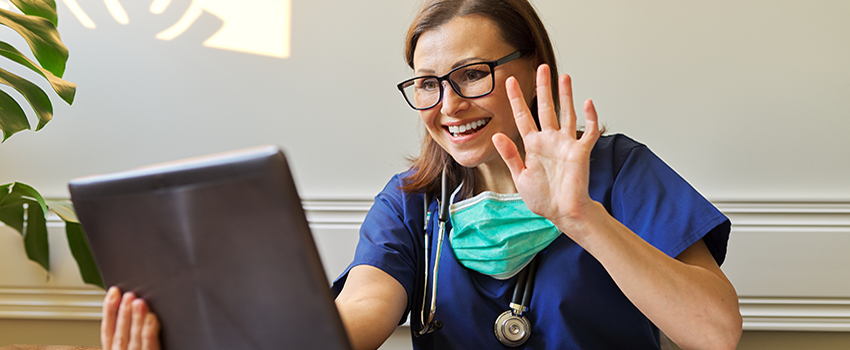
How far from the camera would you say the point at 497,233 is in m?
A: 1.06

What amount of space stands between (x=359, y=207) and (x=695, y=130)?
979 millimetres

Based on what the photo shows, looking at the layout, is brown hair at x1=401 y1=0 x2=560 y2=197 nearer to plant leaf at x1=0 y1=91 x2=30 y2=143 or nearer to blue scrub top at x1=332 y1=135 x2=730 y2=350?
blue scrub top at x1=332 y1=135 x2=730 y2=350

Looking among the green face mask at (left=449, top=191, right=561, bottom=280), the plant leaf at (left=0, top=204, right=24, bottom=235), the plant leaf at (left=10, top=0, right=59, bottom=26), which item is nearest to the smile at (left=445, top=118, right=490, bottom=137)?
the green face mask at (left=449, top=191, right=561, bottom=280)

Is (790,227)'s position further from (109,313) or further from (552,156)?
(109,313)

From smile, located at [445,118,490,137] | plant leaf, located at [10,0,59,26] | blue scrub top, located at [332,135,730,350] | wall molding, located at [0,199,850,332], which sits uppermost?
plant leaf, located at [10,0,59,26]

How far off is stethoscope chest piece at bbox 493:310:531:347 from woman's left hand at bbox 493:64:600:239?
0.31m

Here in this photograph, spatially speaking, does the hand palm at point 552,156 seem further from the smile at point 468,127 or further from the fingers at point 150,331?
the fingers at point 150,331

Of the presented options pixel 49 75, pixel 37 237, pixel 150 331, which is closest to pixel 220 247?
pixel 150 331

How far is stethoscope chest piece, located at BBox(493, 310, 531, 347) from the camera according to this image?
1.01 metres

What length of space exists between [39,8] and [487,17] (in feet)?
3.21

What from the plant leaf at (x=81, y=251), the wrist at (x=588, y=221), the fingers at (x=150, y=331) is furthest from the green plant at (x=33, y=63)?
the wrist at (x=588, y=221)

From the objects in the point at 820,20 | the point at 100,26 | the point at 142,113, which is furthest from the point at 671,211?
the point at 100,26

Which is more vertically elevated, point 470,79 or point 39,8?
point 39,8

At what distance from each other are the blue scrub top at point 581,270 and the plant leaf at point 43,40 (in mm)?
786
